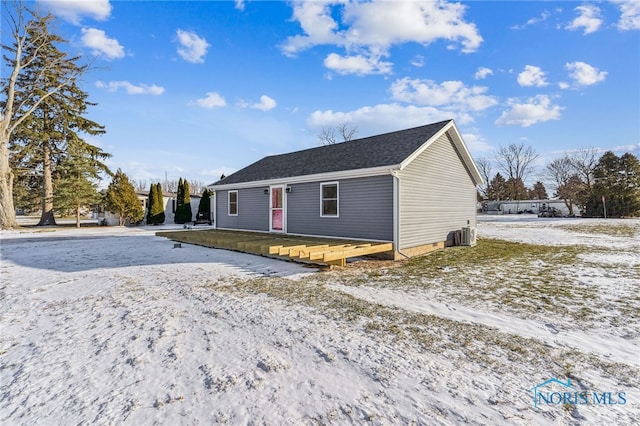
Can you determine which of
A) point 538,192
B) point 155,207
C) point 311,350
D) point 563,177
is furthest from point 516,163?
point 311,350

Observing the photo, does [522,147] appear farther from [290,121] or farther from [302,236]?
[302,236]

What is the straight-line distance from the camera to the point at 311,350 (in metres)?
3.26

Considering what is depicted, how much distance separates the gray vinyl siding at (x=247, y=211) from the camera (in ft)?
41.8

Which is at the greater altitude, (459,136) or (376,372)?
(459,136)

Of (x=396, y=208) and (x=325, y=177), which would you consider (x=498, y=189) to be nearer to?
(x=325, y=177)

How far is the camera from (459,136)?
1094 cm

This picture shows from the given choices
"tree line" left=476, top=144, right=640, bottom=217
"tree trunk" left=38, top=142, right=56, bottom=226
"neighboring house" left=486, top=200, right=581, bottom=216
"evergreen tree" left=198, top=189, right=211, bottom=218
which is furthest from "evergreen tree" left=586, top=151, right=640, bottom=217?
"tree trunk" left=38, top=142, right=56, bottom=226

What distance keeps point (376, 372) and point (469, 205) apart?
11.7m

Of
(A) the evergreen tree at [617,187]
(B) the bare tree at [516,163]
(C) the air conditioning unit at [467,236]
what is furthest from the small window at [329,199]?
(B) the bare tree at [516,163]

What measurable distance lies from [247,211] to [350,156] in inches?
216

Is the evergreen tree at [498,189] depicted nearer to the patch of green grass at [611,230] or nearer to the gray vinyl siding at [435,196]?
the patch of green grass at [611,230]

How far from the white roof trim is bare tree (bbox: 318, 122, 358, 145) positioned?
2468cm

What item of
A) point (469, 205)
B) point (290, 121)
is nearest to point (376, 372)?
point (469, 205)

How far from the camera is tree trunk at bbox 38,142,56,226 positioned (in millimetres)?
22594
